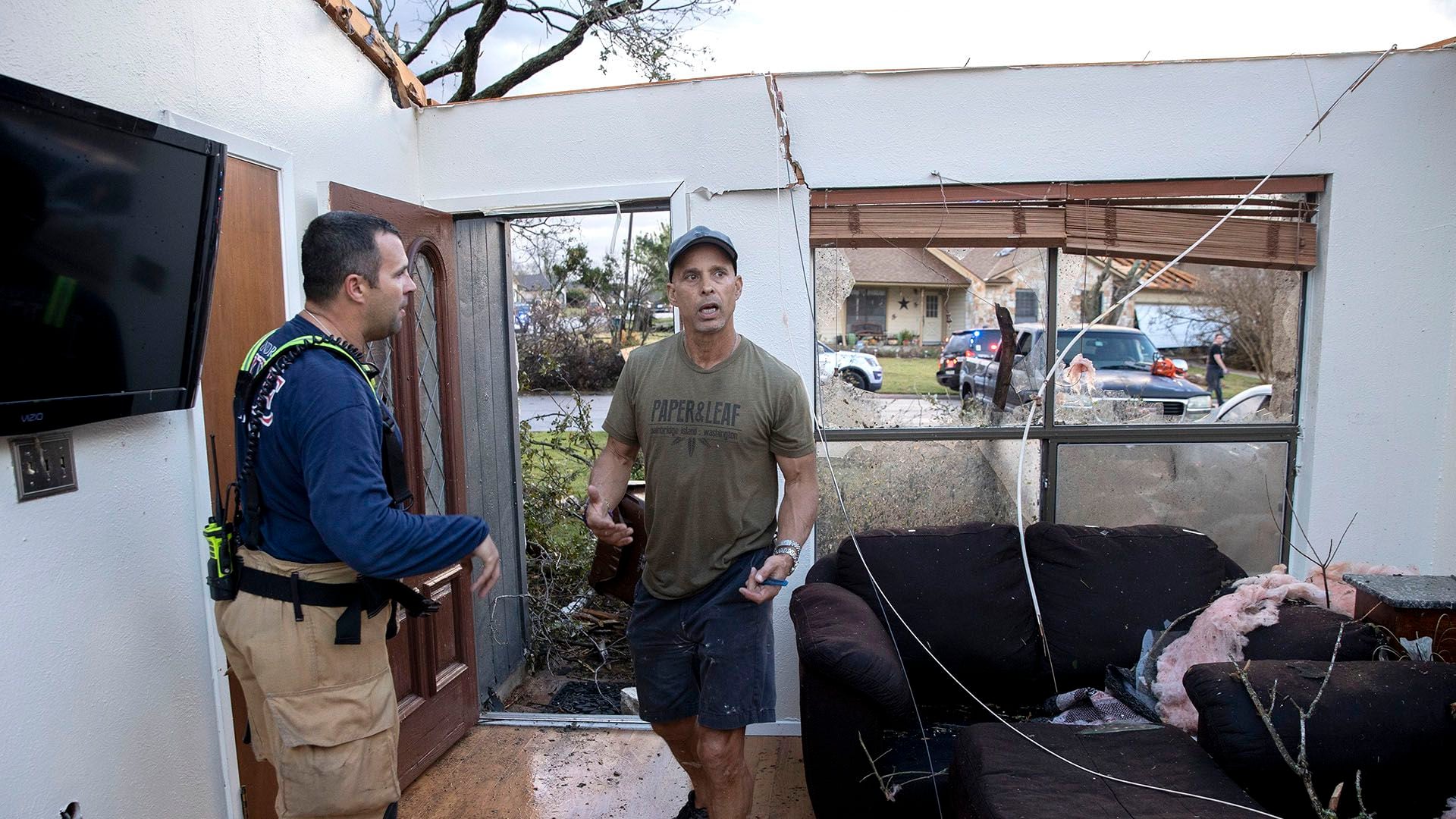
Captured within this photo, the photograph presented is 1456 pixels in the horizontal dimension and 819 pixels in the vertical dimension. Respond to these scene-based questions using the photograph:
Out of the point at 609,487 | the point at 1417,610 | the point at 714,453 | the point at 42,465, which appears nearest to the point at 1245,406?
the point at 1417,610

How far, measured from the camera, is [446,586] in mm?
3387

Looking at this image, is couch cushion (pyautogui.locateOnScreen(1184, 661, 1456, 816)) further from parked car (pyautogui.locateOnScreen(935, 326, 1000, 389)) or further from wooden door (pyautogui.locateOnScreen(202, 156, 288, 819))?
wooden door (pyautogui.locateOnScreen(202, 156, 288, 819))

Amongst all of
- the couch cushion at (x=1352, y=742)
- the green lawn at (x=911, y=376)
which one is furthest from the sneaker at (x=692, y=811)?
the green lawn at (x=911, y=376)

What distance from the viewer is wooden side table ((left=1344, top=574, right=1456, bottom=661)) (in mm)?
2455

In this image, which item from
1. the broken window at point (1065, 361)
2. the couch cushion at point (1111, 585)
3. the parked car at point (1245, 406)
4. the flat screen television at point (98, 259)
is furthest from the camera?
the parked car at point (1245, 406)

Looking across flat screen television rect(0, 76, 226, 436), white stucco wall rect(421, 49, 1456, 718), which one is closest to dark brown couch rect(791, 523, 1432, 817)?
white stucco wall rect(421, 49, 1456, 718)

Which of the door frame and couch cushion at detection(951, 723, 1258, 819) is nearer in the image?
couch cushion at detection(951, 723, 1258, 819)

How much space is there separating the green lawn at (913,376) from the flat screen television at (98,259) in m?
2.41

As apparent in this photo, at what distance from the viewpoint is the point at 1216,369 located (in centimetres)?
344

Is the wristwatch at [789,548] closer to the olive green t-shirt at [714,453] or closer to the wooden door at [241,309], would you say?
the olive green t-shirt at [714,453]

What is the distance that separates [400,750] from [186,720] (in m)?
0.95

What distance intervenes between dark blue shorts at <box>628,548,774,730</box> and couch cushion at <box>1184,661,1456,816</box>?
118 centimetres

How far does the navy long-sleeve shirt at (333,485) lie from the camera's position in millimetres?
1649

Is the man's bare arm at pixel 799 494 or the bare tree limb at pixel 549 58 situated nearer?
the man's bare arm at pixel 799 494
